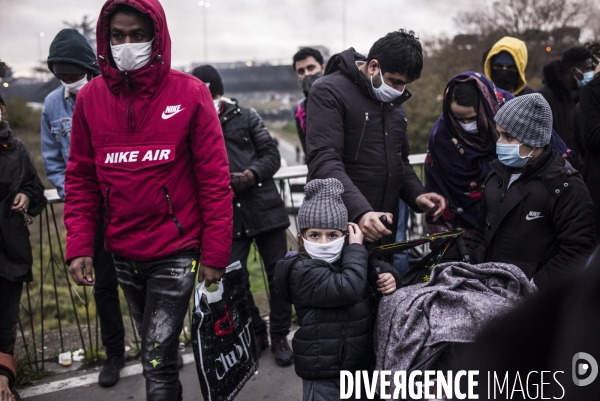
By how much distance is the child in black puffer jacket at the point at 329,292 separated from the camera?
2783 mm

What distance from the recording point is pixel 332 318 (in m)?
2.83

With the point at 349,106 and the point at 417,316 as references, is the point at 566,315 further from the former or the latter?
the point at 349,106

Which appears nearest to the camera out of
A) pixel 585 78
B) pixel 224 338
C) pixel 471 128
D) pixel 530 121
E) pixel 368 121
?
pixel 530 121

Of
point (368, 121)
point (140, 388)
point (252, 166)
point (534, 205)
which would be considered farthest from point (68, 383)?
point (534, 205)

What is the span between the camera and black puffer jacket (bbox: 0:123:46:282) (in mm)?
3660

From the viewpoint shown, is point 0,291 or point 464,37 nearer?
point 0,291

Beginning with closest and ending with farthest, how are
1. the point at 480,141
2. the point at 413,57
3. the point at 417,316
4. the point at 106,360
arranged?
1. the point at 417,316
2. the point at 413,57
3. the point at 480,141
4. the point at 106,360

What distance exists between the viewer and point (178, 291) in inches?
117

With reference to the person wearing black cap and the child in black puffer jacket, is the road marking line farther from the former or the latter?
the child in black puffer jacket

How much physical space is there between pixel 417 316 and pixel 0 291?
2707 millimetres

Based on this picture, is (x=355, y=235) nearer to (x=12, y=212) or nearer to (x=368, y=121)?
(x=368, y=121)

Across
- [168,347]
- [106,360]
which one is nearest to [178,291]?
[168,347]

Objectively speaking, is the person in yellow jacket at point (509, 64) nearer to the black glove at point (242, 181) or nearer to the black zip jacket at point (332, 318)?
the black glove at point (242, 181)

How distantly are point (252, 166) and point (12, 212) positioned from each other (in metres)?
1.63
